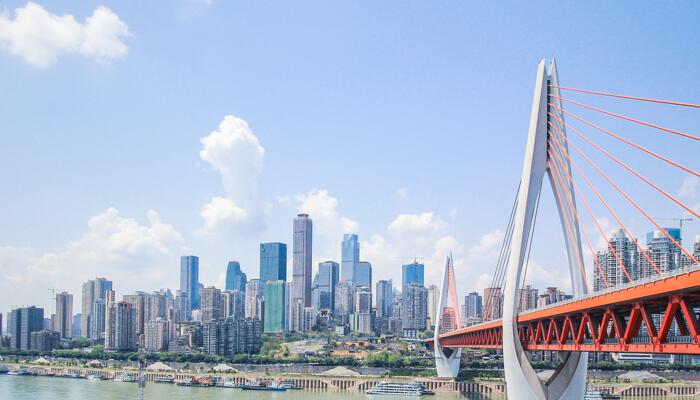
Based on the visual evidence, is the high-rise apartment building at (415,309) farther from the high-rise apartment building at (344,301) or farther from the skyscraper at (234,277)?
the skyscraper at (234,277)

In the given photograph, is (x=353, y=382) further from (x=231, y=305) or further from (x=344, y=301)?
(x=344, y=301)

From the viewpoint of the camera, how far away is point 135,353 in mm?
61406

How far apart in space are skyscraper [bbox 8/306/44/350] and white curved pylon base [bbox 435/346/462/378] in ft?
130

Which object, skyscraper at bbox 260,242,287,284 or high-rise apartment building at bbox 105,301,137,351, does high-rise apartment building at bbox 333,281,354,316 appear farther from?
high-rise apartment building at bbox 105,301,137,351

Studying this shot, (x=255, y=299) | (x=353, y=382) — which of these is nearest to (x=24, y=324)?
(x=255, y=299)

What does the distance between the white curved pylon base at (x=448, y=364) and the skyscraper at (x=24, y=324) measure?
3977 cm

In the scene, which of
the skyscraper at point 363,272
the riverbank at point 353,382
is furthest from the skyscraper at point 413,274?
the riverbank at point 353,382

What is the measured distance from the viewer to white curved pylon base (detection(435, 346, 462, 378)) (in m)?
43.9

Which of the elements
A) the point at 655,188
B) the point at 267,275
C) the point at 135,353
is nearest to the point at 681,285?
the point at 655,188

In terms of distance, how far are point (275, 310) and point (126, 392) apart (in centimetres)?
5233

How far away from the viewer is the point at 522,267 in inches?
695

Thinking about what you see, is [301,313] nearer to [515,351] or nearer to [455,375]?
[455,375]

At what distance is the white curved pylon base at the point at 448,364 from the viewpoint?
1727 inches

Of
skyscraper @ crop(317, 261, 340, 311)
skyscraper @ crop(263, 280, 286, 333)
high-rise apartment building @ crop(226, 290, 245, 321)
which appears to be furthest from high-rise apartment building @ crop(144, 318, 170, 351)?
skyscraper @ crop(317, 261, 340, 311)
